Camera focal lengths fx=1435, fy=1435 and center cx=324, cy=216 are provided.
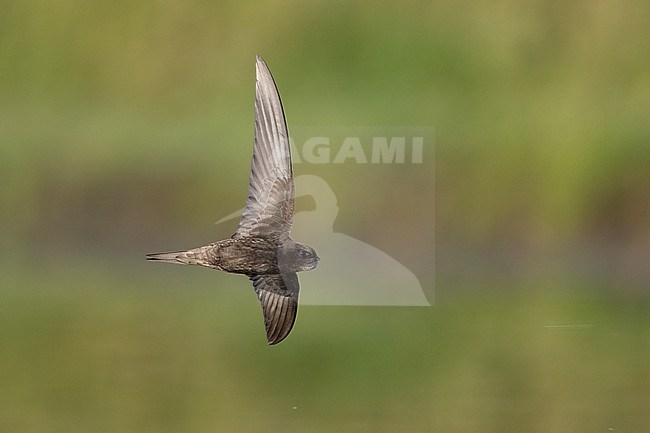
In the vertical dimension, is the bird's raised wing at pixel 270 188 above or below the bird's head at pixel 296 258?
above

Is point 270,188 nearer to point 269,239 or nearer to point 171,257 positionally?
point 269,239

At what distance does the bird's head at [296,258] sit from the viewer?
4812 millimetres

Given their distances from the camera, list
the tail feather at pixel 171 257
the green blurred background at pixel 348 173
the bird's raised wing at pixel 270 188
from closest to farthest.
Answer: the tail feather at pixel 171 257, the bird's raised wing at pixel 270 188, the green blurred background at pixel 348 173

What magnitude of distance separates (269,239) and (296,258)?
14cm

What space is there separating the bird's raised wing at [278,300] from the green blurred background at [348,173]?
1419 millimetres

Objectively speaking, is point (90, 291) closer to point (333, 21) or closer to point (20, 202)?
point (20, 202)

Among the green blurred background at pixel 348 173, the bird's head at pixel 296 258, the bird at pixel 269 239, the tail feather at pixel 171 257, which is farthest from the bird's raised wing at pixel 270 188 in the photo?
the green blurred background at pixel 348 173

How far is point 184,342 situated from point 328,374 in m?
0.81

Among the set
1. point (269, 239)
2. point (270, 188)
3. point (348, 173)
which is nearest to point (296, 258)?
point (269, 239)

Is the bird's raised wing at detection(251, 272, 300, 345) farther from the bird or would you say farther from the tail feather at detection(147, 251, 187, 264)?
the tail feather at detection(147, 251, 187, 264)

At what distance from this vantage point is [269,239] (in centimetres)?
492

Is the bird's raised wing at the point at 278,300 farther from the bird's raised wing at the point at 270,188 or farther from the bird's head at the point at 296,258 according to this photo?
the bird's raised wing at the point at 270,188

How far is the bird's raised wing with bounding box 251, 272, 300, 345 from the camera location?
4797 mm

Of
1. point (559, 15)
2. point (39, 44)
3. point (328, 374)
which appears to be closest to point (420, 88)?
point (559, 15)
